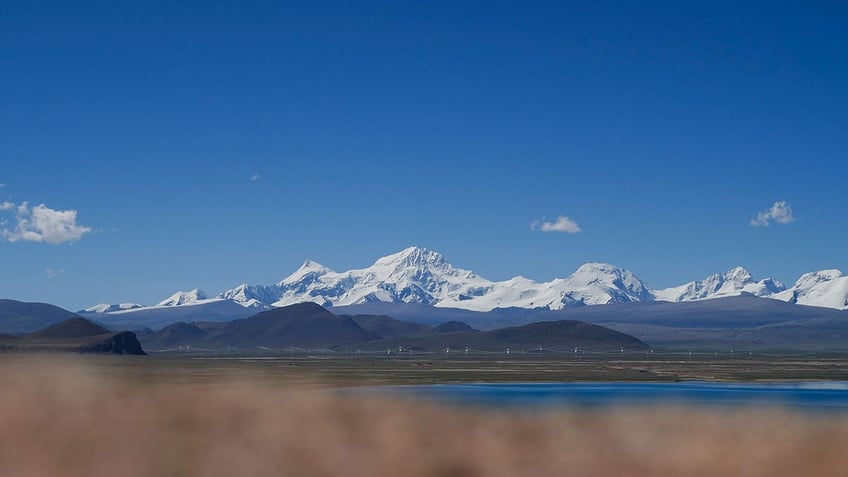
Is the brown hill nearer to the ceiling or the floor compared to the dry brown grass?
nearer to the ceiling

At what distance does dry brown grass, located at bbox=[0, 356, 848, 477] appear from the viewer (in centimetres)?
1321

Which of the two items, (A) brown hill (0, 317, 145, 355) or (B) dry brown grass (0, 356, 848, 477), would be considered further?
(A) brown hill (0, 317, 145, 355)

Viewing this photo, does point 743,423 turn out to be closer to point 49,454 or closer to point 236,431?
point 236,431

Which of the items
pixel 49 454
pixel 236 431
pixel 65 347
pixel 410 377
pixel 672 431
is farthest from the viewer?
pixel 65 347

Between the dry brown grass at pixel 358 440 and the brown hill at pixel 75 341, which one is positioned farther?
the brown hill at pixel 75 341

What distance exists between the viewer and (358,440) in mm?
14688

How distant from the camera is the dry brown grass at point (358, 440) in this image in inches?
520

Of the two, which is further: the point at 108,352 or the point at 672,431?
the point at 108,352

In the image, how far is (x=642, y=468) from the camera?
538 inches

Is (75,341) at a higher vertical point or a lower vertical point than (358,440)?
higher

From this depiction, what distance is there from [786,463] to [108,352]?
16314 centimetres

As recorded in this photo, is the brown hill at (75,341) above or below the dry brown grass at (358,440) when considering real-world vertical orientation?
above

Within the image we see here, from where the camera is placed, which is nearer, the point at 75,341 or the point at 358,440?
the point at 358,440

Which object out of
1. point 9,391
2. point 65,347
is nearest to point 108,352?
point 65,347
